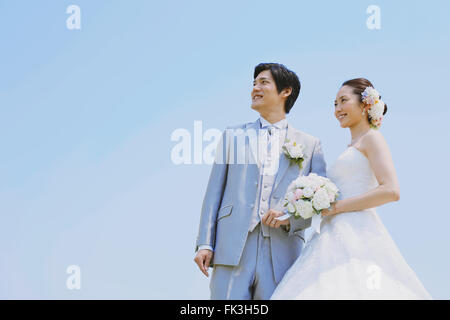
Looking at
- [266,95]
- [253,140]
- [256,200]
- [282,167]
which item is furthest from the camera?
[266,95]

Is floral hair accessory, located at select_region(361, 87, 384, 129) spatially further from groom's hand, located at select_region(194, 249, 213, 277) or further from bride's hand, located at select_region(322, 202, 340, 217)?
groom's hand, located at select_region(194, 249, 213, 277)

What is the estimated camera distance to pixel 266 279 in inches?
192

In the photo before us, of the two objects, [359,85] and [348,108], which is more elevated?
[359,85]

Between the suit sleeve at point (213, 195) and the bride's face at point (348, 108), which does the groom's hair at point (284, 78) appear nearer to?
the bride's face at point (348, 108)

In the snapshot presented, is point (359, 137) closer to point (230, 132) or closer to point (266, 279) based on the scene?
point (230, 132)

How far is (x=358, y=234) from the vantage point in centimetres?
487

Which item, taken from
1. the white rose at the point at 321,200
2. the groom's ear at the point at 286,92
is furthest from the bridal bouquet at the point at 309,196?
the groom's ear at the point at 286,92

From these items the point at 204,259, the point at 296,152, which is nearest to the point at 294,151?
the point at 296,152

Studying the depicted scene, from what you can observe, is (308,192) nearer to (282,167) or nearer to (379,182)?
(282,167)

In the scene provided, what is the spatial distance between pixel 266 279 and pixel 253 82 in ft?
6.00

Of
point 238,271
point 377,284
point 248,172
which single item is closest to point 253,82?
point 248,172

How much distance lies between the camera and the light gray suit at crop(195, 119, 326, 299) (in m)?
4.90

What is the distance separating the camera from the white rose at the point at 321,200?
15.8ft

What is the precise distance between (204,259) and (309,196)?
41.0 inches
